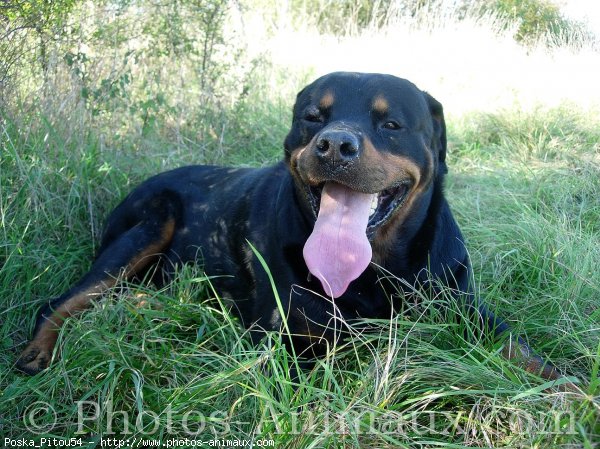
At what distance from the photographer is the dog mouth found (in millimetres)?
2506

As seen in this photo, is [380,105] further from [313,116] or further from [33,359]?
[33,359]

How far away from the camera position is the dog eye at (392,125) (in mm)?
2574

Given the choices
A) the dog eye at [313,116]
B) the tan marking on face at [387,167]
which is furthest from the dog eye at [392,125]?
the dog eye at [313,116]

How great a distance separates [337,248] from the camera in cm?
236

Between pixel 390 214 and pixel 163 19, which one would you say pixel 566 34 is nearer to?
pixel 163 19

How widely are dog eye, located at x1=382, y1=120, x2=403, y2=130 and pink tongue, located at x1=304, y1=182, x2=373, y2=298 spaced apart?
0.39 m

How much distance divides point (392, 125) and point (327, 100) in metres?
0.29

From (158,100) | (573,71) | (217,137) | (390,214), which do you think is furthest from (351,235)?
(573,71)

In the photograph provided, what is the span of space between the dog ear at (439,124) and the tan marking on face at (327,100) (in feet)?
1.47

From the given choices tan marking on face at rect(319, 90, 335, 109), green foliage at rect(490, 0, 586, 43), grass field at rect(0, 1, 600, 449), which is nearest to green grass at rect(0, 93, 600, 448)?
grass field at rect(0, 1, 600, 449)

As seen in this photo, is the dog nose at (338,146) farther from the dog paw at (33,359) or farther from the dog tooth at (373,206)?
the dog paw at (33,359)

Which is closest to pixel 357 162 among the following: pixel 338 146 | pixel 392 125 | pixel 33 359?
pixel 338 146

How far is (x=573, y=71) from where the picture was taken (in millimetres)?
7613

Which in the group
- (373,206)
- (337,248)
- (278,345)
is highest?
(373,206)
